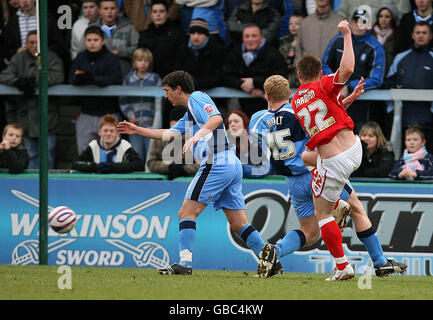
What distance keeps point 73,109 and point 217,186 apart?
602 centimetres

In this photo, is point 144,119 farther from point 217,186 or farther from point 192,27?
point 217,186

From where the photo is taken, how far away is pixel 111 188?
12109mm

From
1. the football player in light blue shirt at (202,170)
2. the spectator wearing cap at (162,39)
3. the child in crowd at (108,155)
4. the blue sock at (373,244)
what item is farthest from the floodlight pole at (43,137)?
the blue sock at (373,244)

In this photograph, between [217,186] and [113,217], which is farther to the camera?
[113,217]

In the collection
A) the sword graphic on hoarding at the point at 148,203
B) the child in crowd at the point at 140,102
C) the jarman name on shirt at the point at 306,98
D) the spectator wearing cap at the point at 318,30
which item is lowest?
the sword graphic on hoarding at the point at 148,203

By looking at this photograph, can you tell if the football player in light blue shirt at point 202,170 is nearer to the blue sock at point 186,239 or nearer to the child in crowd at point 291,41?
the blue sock at point 186,239

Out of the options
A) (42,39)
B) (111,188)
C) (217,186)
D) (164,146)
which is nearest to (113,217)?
(111,188)

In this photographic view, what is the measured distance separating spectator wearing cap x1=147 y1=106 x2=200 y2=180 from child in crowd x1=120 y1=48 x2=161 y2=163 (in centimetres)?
56

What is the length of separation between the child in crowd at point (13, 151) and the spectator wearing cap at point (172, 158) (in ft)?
5.81

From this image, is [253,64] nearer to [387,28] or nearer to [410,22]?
[387,28]

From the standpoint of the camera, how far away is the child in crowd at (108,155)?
12.3 meters

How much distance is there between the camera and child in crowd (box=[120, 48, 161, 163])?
1302cm

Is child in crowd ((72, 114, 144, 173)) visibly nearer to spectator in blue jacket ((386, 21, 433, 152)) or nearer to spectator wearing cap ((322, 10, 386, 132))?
spectator wearing cap ((322, 10, 386, 132))

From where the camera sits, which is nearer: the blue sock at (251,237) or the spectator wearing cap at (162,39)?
the blue sock at (251,237)
